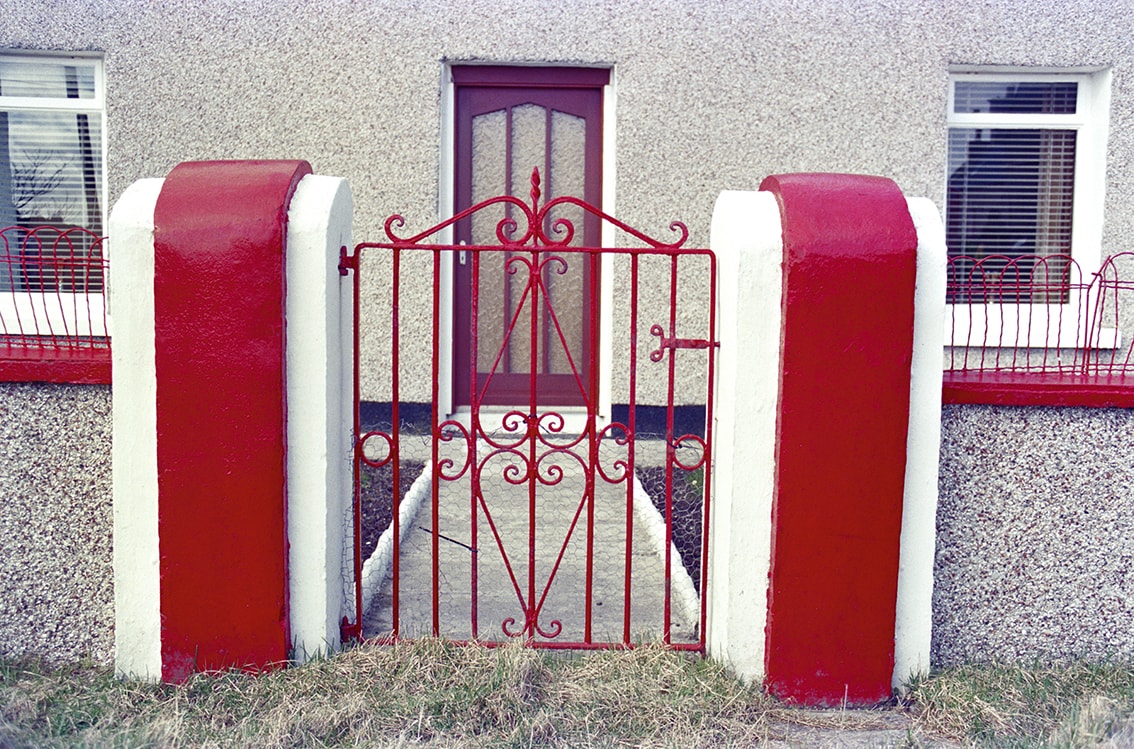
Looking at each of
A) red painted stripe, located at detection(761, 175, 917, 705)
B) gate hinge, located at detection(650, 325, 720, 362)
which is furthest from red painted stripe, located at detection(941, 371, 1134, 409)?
gate hinge, located at detection(650, 325, 720, 362)

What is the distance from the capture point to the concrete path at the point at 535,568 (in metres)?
3.43

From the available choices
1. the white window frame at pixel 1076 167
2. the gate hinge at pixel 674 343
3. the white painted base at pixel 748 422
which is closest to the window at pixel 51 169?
the gate hinge at pixel 674 343

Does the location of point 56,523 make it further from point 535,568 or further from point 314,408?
point 535,568

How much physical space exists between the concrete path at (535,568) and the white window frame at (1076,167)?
9.95 ft

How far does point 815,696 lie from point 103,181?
5.93 metres

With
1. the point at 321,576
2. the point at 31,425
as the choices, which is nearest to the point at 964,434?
the point at 321,576

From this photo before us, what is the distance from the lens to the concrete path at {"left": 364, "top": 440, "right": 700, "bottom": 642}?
135 inches

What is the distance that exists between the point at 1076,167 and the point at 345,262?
5819 millimetres

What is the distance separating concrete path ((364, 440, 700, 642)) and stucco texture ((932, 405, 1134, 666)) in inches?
38.1

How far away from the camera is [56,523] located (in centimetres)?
304

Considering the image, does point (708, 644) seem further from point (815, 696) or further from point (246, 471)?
point (246, 471)

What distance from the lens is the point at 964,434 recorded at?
10.1 feet

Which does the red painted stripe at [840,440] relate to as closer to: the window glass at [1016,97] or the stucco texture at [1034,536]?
the stucco texture at [1034,536]

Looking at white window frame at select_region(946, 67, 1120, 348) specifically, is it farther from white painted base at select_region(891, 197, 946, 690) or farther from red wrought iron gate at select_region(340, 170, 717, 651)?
white painted base at select_region(891, 197, 946, 690)
